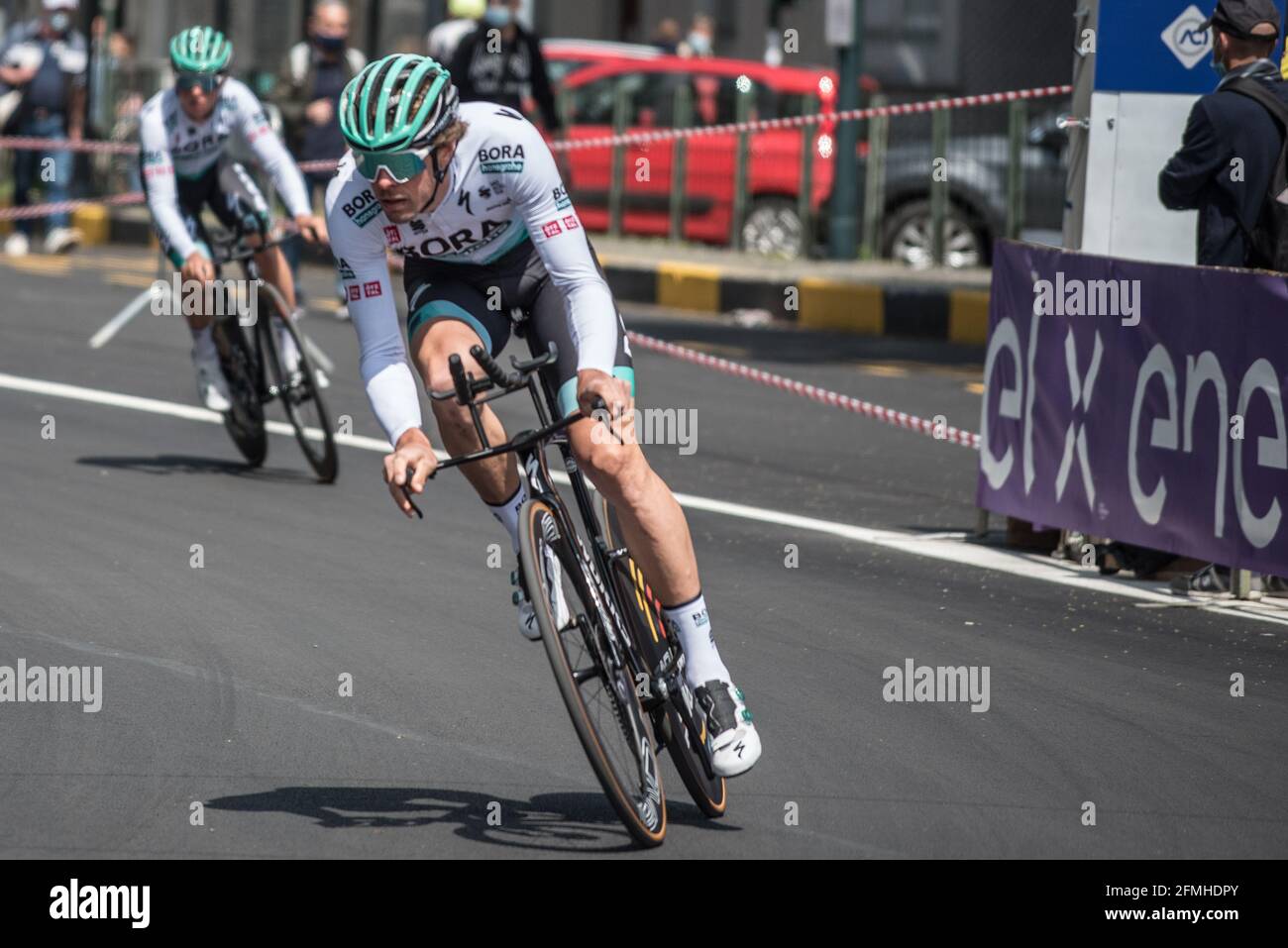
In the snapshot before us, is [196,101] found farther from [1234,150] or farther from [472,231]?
[472,231]

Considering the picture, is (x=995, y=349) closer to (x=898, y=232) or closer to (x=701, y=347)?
(x=701, y=347)

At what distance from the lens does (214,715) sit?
6.85m

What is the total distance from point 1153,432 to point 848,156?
10363 millimetres

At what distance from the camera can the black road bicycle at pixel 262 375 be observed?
1085 cm

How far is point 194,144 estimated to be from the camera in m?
11.4

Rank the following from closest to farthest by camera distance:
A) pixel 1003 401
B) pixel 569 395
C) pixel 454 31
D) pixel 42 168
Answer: pixel 569 395
pixel 1003 401
pixel 454 31
pixel 42 168

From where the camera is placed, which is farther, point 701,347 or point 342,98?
point 701,347

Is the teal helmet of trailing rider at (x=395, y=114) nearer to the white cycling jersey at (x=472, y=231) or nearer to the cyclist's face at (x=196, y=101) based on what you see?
the white cycling jersey at (x=472, y=231)

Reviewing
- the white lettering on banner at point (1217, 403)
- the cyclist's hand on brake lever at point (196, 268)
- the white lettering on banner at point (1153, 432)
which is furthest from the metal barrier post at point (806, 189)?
the white lettering on banner at point (1217, 403)

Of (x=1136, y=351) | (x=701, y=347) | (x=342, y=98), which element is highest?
(x=342, y=98)

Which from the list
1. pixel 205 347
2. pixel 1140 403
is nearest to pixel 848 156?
pixel 205 347

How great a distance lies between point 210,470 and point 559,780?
544 cm
